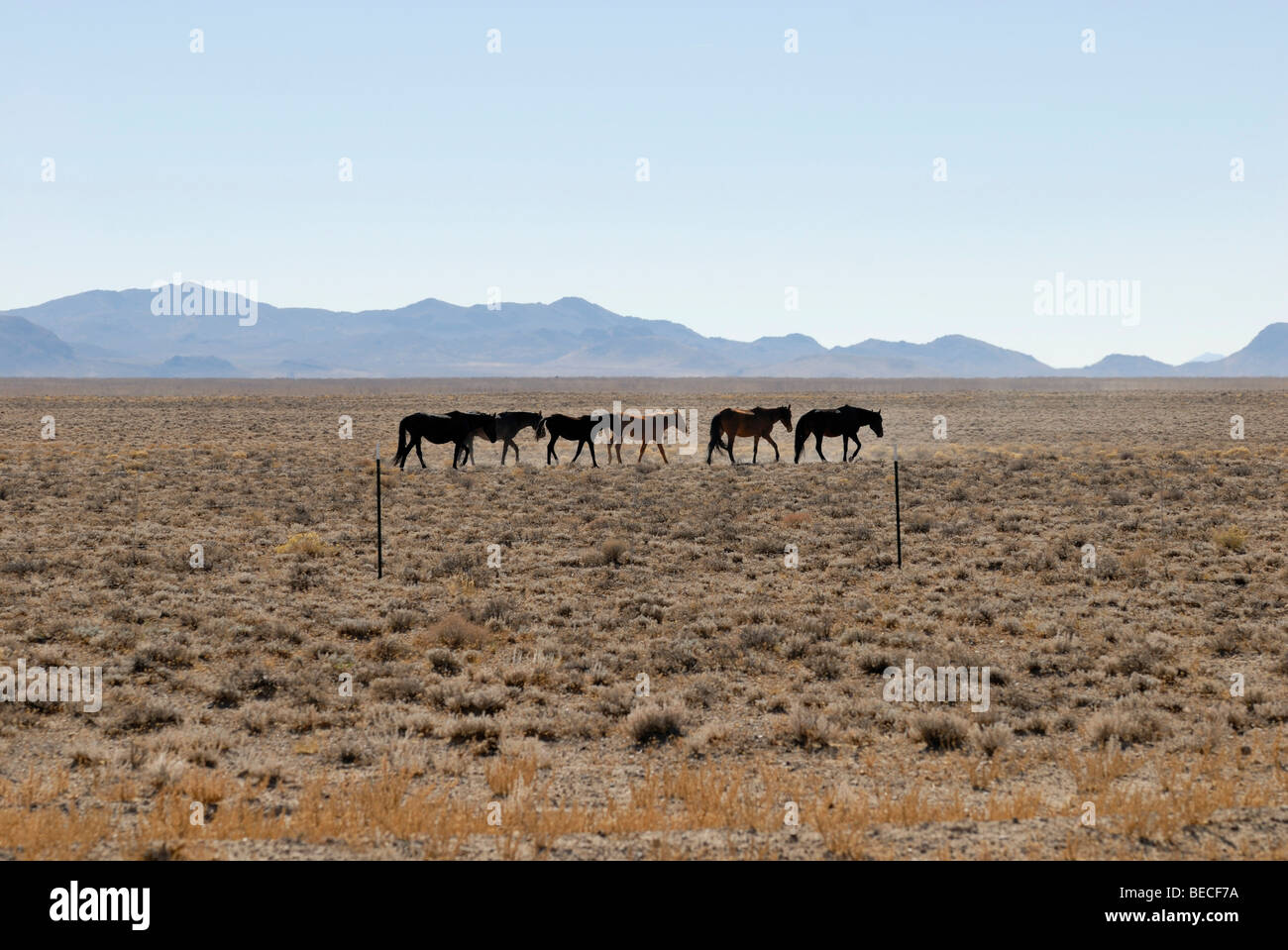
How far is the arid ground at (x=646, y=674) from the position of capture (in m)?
6.12

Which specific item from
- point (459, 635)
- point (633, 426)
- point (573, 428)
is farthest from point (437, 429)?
point (459, 635)

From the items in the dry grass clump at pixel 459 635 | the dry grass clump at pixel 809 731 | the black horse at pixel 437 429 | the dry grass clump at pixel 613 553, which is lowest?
the dry grass clump at pixel 809 731

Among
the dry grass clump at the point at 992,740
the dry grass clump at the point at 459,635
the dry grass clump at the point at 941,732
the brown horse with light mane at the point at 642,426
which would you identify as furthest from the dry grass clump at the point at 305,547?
the brown horse with light mane at the point at 642,426

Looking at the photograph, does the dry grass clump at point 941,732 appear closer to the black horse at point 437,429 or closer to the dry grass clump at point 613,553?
the dry grass clump at point 613,553

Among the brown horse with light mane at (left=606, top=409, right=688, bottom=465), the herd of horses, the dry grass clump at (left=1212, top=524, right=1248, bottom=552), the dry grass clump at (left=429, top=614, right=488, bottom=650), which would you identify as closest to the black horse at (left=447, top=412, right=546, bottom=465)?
the herd of horses

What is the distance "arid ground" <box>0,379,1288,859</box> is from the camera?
6.12 metres

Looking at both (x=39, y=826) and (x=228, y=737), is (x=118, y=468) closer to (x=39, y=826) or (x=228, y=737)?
(x=228, y=737)

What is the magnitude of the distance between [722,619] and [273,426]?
48650 mm

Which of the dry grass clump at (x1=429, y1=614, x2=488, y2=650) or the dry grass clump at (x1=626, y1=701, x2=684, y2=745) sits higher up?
the dry grass clump at (x1=429, y1=614, x2=488, y2=650)

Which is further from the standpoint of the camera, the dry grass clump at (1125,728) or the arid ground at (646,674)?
the dry grass clump at (1125,728)

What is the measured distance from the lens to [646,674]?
33.5 ft

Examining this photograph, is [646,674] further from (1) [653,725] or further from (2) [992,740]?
(2) [992,740]

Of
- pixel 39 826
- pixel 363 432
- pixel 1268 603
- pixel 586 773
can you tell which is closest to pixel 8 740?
pixel 39 826

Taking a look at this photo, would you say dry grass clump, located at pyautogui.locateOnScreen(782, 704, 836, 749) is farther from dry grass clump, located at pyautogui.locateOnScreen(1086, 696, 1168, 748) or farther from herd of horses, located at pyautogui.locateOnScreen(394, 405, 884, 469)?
herd of horses, located at pyautogui.locateOnScreen(394, 405, 884, 469)
